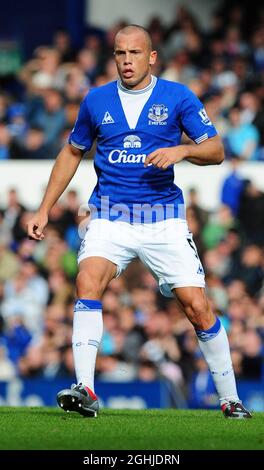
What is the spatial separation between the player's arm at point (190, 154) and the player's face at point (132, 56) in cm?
65

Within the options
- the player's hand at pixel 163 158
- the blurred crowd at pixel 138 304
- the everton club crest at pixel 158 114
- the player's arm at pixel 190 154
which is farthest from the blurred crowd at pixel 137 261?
the player's hand at pixel 163 158

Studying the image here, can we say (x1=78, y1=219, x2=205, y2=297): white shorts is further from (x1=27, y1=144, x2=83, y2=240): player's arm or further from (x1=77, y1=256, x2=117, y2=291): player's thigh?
(x1=27, y1=144, x2=83, y2=240): player's arm

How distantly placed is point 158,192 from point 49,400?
5.81m

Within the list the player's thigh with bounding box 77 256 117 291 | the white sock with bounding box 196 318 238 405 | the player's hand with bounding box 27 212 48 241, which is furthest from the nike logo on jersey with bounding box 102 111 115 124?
the white sock with bounding box 196 318 238 405

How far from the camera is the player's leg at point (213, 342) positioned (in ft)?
28.3

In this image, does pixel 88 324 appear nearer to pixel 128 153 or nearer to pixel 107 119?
pixel 128 153

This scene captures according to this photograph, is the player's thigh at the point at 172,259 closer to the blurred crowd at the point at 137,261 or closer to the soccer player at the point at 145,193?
the soccer player at the point at 145,193

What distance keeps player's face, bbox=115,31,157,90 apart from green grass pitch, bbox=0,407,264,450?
7.93 ft

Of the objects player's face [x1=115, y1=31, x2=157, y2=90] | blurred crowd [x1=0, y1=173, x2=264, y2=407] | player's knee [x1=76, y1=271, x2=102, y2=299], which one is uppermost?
blurred crowd [x1=0, y1=173, x2=264, y2=407]

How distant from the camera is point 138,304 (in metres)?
16.3

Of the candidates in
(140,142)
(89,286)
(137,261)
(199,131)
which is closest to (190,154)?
(199,131)

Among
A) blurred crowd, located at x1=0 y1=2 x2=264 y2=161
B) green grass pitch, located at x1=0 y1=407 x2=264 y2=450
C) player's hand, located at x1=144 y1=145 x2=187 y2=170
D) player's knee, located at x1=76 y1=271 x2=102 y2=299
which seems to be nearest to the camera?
green grass pitch, located at x1=0 y1=407 x2=264 y2=450

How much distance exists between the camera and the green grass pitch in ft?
23.0

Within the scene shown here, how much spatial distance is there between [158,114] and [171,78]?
10.4 m
